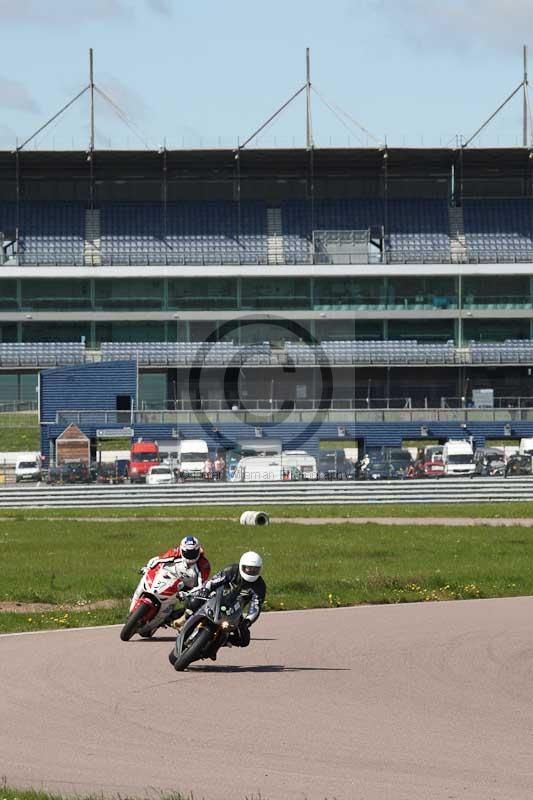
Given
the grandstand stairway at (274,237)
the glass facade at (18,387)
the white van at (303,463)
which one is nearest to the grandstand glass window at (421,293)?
the grandstand stairway at (274,237)

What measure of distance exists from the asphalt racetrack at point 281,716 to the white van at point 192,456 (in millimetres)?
39206

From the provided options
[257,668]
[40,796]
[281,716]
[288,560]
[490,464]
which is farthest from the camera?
[490,464]

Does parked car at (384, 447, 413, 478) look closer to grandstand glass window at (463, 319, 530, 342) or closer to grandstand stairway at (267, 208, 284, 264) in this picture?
grandstand glass window at (463, 319, 530, 342)

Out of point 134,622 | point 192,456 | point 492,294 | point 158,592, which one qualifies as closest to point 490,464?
point 192,456

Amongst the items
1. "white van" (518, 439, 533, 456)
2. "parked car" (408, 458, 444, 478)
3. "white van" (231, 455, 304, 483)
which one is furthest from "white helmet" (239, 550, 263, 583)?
"white van" (518, 439, 533, 456)

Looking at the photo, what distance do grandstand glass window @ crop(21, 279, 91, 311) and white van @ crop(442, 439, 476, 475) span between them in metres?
30.2

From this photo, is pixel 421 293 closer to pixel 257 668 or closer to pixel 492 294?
pixel 492 294

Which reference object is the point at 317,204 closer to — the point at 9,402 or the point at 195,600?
the point at 9,402

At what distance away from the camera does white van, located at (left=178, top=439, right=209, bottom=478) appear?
56263 mm

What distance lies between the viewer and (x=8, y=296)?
8075cm

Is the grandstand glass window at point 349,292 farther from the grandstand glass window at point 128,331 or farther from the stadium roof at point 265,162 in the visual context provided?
the grandstand glass window at point 128,331

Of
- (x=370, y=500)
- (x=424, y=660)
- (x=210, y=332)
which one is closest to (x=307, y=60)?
(x=210, y=332)

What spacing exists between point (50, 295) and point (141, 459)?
25.9 m

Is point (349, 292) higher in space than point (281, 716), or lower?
higher
